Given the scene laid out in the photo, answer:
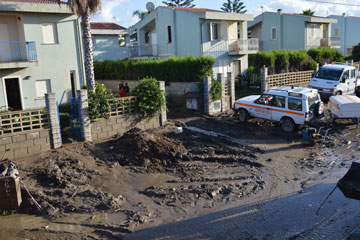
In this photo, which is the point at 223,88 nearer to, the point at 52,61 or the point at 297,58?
the point at 52,61

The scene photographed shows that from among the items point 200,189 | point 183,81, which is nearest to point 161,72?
point 183,81

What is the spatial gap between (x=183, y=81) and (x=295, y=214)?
48.9 feet

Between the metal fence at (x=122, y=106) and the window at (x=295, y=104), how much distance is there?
24.1 feet

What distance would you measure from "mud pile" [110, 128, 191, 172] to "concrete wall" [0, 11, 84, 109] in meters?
8.90

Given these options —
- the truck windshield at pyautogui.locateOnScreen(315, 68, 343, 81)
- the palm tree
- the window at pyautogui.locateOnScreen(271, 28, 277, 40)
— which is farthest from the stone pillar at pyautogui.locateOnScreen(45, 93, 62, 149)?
the window at pyautogui.locateOnScreen(271, 28, 277, 40)

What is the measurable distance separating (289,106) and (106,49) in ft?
73.3

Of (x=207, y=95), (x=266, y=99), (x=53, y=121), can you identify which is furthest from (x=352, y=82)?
(x=53, y=121)

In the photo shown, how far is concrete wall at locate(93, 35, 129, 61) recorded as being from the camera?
111 feet

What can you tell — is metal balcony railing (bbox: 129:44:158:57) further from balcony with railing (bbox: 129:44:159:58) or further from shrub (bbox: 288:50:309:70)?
shrub (bbox: 288:50:309:70)

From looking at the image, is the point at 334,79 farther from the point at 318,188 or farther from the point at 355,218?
the point at 355,218

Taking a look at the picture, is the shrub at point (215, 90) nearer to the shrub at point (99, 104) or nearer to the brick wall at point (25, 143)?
the shrub at point (99, 104)

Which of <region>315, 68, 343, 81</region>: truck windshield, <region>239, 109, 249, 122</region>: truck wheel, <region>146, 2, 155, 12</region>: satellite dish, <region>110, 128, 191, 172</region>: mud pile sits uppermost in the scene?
<region>146, 2, 155, 12</region>: satellite dish

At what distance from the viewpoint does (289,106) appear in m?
16.8

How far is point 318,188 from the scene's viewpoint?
35.5 ft
